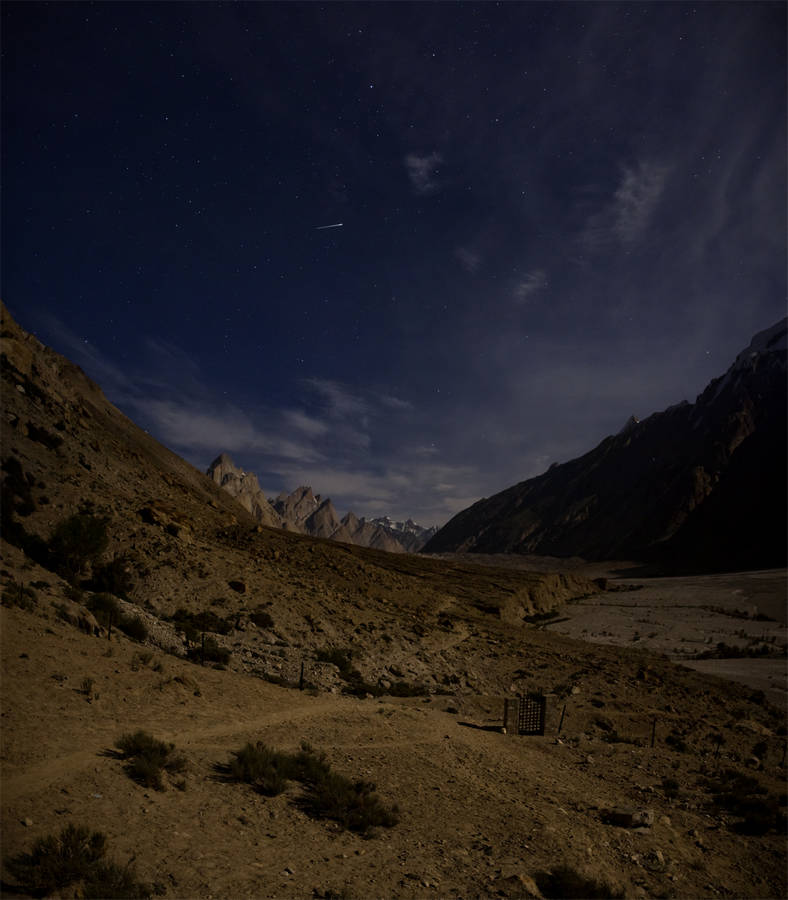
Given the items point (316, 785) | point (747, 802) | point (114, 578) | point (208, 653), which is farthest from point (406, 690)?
point (114, 578)

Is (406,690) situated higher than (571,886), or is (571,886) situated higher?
(571,886)

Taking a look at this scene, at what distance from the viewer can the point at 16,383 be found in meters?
31.4

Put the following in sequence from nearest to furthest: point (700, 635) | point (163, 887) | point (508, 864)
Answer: point (163, 887) → point (508, 864) → point (700, 635)

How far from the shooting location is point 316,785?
8.50 meters

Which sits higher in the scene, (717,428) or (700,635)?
(717,428)

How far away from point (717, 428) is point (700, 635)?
402 feet

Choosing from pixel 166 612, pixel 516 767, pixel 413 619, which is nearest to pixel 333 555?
pixel 413 619

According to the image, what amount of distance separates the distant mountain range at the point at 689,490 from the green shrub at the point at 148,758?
108294mm

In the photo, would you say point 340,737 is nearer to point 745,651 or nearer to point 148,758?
point 148,758

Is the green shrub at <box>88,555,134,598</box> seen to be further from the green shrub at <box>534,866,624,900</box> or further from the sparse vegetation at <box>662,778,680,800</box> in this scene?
the sparse vegetation at <box>662,778,680,800</box>

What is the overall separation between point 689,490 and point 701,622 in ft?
318

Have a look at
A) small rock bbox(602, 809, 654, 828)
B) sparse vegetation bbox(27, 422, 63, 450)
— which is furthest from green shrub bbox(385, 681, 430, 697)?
sparse vegetation bbox(27, 422, 63, 450)

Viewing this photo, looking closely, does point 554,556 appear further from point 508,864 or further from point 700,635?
point 508,864

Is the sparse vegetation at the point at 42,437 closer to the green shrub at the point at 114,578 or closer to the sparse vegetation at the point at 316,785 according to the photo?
the green shrub at the point at 114,578
